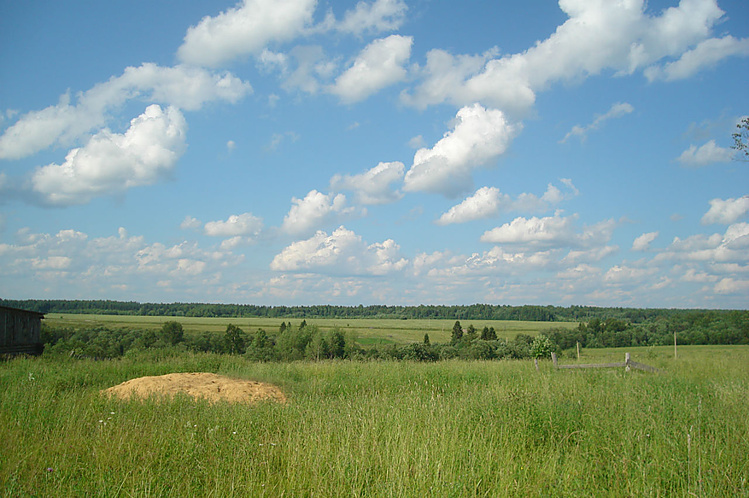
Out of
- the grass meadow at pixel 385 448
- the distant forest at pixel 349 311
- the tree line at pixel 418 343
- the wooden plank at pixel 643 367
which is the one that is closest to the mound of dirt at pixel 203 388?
the grass meadow at pixel 385 448

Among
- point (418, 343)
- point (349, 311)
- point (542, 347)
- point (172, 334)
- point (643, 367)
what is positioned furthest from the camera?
point (349, 311)

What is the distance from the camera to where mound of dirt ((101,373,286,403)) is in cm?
1110

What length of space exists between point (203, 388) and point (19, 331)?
15.6 meters

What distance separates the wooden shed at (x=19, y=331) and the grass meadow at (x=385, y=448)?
47.5 ft

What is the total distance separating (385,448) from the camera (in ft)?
18.2

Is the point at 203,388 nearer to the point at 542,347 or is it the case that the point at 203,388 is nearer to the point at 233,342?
the point at 542,347

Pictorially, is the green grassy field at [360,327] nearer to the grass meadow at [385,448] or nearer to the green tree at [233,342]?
the green tree at [233,342]

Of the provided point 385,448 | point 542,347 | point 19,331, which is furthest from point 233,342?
point 385,448

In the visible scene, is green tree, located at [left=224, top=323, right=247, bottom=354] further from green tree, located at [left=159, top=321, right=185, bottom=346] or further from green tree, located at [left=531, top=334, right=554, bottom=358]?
green tree, located at [left=531, top=334, right=554, bottom=358]

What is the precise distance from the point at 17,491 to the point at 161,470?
1.34m

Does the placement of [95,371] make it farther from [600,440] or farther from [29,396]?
[600,440]

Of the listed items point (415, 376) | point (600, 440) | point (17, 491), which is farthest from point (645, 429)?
point (415, 376)

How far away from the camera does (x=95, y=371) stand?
50.5ft

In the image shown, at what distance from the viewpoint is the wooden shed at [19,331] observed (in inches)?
798
